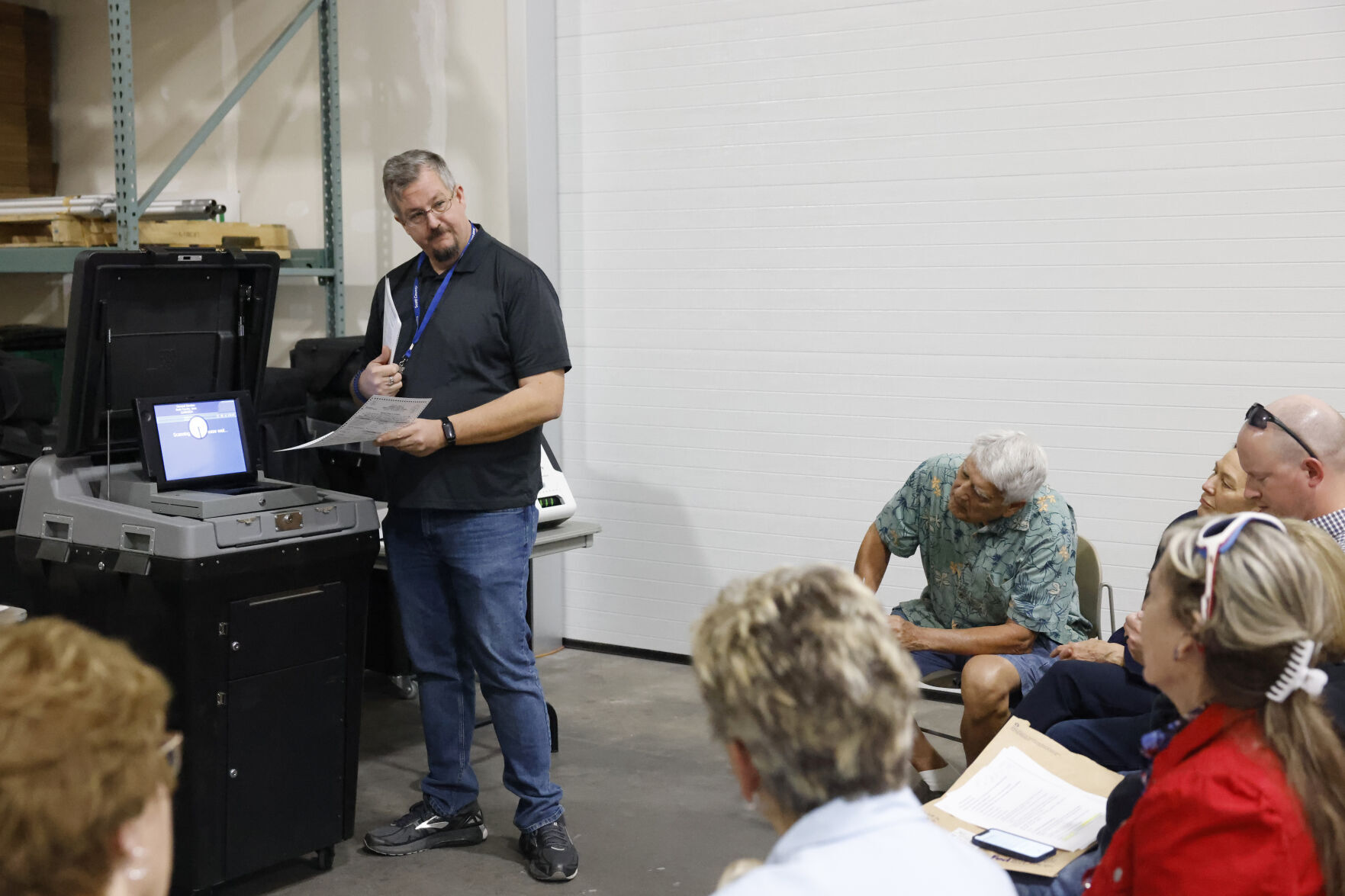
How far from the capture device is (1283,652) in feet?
4.81

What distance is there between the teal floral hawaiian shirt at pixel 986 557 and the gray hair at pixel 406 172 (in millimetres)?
1586

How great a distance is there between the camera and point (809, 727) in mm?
1175

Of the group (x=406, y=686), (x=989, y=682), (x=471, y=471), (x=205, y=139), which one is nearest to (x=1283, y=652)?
(x=989, y=682)

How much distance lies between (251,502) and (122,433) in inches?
17.4

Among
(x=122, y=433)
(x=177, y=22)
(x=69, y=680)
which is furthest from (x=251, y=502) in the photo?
(x=177, y=22)

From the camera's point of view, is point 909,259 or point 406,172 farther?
point 909,259

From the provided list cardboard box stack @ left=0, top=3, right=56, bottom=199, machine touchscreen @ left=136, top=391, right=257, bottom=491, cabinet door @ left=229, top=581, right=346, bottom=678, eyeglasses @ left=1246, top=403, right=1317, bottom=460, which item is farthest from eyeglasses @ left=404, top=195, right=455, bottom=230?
cardboard box stack @ left=0, top=3, right=56, bottom=199

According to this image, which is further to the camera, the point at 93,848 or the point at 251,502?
the point at 251,502

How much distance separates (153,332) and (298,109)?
9.55ft

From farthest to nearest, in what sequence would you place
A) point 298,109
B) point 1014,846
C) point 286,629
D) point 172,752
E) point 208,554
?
point 298,109 < point 286,629 < point 208,554 < point 1014,846 < point 172,752

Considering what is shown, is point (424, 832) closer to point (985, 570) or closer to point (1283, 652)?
point (985, 570)

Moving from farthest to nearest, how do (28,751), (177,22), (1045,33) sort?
(177,22) < (1045,33) < (28,751)

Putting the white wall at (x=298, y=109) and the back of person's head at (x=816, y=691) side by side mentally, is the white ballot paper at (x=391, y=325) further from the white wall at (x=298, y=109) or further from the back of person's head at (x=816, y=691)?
the back of person's head at (x=816, y=691)

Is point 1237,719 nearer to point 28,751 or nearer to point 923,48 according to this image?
point 28,751
